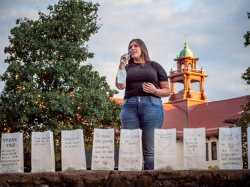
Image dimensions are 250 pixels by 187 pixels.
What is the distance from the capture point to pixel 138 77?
282 inches

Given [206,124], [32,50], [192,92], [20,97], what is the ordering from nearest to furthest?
[20,97], [32,50], [206,124], [192,92]

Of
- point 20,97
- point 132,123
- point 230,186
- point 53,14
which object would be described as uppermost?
point 53,14

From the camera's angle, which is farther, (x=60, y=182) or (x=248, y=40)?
(x=248, y=40)

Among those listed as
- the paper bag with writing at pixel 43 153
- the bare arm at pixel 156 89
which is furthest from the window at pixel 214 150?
the paper bag with writing at pixel 43 153

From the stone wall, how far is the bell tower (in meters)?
73.5

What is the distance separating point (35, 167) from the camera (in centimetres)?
697

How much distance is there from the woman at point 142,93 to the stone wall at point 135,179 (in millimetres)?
506

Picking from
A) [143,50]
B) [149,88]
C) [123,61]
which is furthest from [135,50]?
[149,88]

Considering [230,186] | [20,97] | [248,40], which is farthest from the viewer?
[20,97]

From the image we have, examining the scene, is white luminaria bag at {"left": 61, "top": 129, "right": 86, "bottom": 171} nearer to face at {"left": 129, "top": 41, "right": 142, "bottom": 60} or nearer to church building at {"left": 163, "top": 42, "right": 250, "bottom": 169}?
face at {"left": 129, "top": 41, "right": 142, "bottom": 60}

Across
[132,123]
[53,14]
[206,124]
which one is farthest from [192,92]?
[132,123]

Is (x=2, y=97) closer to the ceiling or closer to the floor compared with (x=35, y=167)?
closer to the ceiling

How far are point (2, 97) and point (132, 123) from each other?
60.2ft

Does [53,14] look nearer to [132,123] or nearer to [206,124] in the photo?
[132,123]
